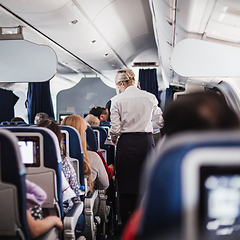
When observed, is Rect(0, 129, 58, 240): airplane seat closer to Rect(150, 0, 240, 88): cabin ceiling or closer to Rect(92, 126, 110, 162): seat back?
Rect(150, 0, 240, 88): cabin ceiling


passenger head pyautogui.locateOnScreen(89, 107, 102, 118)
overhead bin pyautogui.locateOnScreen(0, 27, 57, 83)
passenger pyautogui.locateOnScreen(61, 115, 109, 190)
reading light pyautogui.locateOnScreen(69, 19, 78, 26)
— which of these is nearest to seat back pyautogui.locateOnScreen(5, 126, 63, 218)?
passenger pyautogui.locateOnScreen(61, 115, 109, 190)

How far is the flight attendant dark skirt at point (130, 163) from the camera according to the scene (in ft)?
8.31

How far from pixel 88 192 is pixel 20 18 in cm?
269

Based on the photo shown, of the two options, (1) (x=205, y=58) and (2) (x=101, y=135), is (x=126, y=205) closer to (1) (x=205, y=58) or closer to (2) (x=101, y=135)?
(2) (x=101, y=135)

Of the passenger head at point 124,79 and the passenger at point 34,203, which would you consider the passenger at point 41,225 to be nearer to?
the passenger at point 34,203

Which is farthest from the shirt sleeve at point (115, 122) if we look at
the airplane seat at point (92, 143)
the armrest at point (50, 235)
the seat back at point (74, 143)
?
the armrest at point (50, 235)

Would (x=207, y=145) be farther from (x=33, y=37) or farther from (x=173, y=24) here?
(x=33, y=37)

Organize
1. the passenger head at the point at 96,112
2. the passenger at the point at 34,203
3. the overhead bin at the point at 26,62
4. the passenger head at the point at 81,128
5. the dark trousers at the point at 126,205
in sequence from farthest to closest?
the passenger head at the point at 96,112 < the overhead bin at the point at 26,62 < the dark trousers at the point at 126,205 < the passenger head at the point at 81,128 < the passenger at the point at 34,203

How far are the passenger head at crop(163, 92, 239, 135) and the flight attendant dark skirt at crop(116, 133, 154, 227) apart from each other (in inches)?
56.1

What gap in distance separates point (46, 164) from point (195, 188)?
1.13 metres

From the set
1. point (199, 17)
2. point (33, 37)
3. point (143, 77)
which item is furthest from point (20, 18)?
point (143, 77)

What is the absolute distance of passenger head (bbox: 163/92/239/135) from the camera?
1016mm

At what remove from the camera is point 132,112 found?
2539mm

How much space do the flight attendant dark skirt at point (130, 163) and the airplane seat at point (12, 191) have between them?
4.83ft
